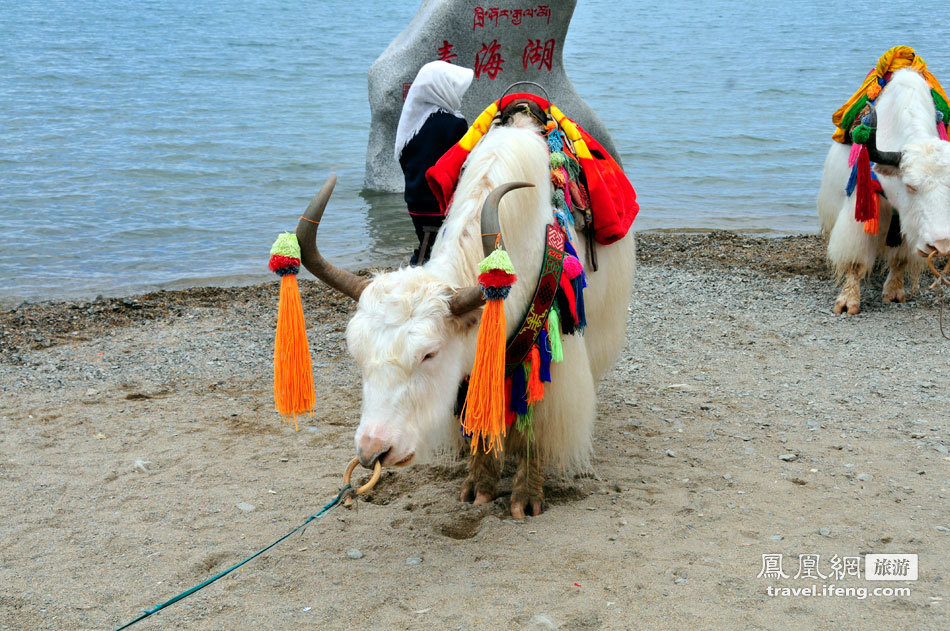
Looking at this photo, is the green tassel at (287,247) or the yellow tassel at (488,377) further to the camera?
the green tassel at (287,247)

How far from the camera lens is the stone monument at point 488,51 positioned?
7844mm

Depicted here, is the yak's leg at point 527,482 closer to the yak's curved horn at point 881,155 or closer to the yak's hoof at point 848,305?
the yak's hoof at point 848,305

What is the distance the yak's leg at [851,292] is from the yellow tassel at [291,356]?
3394mm

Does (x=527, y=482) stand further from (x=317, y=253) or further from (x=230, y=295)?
(x=230, y=295)

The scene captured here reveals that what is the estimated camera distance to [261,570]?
2.36 meters

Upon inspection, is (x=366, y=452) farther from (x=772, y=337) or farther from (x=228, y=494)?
(x=772, y=337)

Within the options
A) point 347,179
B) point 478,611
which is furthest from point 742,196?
point 478,611

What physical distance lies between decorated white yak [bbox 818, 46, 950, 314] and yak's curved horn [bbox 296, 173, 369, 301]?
3.24m

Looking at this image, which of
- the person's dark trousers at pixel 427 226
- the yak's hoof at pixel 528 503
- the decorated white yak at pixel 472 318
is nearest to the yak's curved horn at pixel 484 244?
the decorated white yak at pixel 472 318

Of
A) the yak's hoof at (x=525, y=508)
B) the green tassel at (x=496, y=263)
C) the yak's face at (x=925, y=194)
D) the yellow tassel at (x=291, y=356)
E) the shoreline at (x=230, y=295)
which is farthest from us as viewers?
the shoreline at (x=230, y=295)

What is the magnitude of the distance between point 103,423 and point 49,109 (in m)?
10.0

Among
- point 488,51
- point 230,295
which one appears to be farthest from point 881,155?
point 488,51

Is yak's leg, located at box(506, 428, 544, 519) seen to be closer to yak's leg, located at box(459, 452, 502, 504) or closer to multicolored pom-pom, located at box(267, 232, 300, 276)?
yak's leg, located at box(459, 452, 502, 504)

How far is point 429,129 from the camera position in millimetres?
3246
